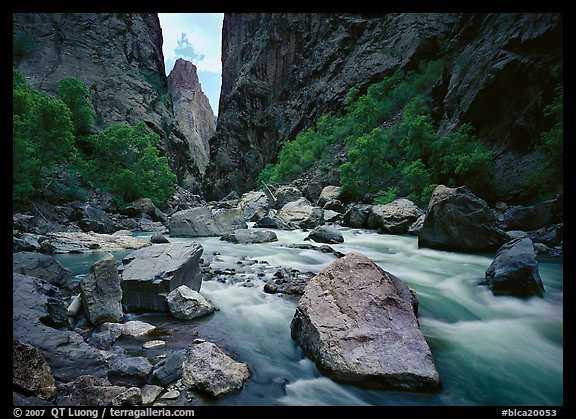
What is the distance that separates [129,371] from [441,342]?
3587 mm

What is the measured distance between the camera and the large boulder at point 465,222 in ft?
26.1

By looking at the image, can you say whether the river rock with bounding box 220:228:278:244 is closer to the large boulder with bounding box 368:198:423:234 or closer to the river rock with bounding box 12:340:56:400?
the large boulder with bounding box 368:198:423:234

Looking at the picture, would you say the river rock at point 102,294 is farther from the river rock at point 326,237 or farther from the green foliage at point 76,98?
the green foliage at point 76,98

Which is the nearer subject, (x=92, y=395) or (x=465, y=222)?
(x=92, y=395)

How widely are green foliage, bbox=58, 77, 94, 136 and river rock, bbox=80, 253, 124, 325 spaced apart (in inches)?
871

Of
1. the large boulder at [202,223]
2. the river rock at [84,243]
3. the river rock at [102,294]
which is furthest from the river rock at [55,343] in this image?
the large boulder at [202,223]

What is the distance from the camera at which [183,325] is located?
3.84 m

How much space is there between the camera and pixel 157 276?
430 cm

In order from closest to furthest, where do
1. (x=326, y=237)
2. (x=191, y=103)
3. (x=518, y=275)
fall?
(x=518, y=275), (x=326, y=237), (x=191, y=103)

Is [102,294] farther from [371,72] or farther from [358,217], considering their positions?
[371,72]

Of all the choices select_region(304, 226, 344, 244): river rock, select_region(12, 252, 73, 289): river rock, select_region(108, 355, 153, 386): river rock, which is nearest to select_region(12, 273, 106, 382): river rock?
select_region(108, 355, 153, 386): river rock

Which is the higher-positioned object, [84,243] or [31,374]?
[31,374]

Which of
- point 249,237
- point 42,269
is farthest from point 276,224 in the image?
point 42,269

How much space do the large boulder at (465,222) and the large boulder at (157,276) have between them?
6.98m
